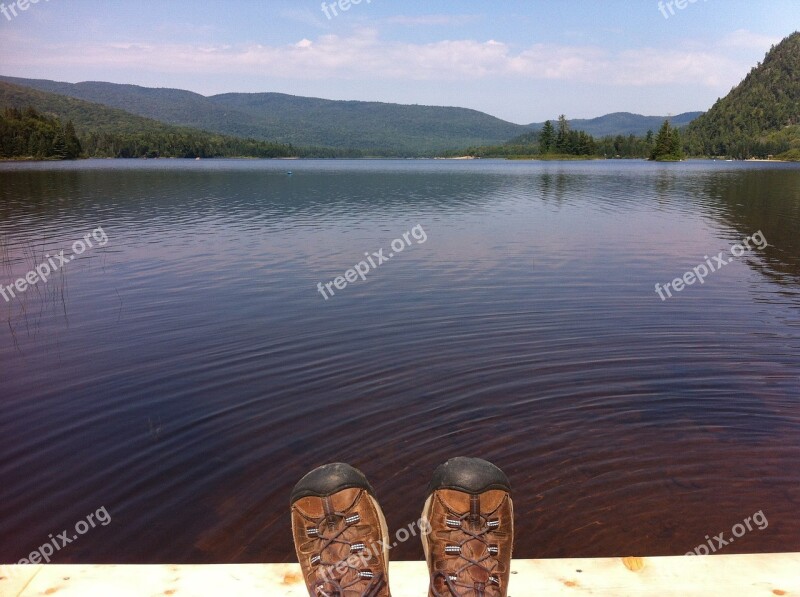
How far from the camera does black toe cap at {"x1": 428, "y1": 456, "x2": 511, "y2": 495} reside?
145 inches

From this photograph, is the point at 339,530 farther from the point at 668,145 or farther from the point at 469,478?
the point at 668,145

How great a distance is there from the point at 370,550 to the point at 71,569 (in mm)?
1908

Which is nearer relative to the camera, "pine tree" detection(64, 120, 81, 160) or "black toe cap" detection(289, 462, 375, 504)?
"black toe cap" detection(289, 462, 375, 504)

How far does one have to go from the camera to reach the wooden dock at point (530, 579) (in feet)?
10.7

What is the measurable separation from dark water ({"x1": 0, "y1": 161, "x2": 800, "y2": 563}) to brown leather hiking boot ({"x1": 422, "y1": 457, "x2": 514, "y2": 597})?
182 cm

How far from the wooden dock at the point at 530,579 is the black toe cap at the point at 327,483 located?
1.62ft

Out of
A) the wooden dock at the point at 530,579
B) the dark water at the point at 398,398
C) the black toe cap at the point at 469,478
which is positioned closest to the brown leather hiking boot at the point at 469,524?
the black toe cap at the point at 469,478

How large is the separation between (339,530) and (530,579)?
127 centimetres

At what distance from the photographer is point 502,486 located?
3.74 metres

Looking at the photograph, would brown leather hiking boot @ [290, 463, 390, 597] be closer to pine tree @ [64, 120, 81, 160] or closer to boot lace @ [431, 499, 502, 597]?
boot lace @ [431, 499, 502, 597]

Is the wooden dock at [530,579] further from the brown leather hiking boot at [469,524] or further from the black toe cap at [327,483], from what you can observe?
the black toe cap at [327,483]

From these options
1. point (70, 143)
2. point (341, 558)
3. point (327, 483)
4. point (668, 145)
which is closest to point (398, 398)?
point (327, 483)

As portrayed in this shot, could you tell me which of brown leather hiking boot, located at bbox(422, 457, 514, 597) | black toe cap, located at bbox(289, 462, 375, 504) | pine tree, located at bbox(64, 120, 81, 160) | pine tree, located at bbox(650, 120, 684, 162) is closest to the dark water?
brown leather hiking boot, located at bbox(422, 457, 514, 597)

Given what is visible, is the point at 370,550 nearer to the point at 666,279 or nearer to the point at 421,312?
the point at 421,312
